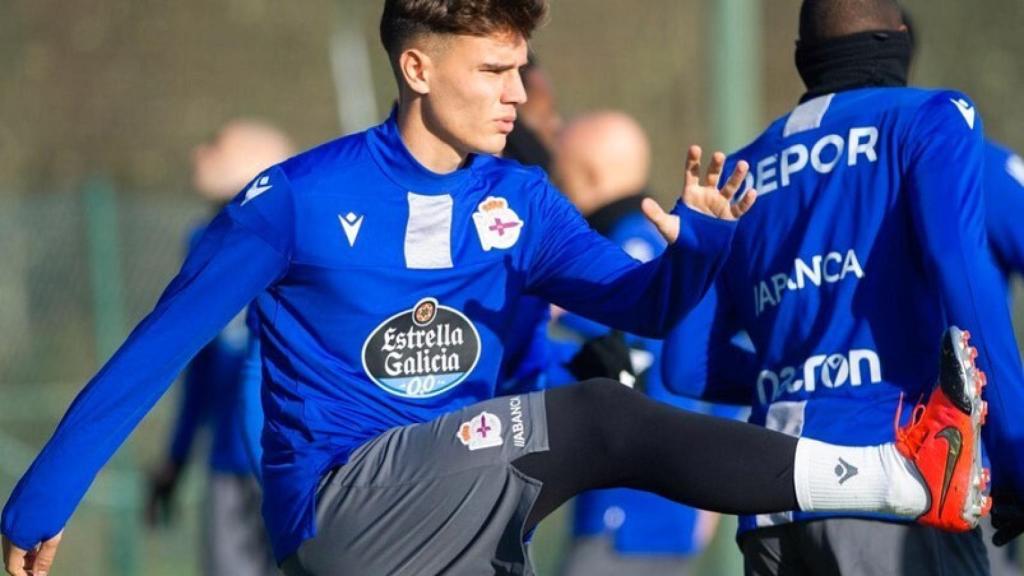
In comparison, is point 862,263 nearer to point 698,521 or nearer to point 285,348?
point 285,348

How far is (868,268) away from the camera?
4.38 metres

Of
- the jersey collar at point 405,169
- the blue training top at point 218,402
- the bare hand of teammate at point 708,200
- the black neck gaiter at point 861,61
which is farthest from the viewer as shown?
the blue training top at point 218,402

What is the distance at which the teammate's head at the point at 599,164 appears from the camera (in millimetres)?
6863

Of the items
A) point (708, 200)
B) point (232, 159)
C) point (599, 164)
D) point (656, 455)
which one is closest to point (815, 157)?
point (708, 200)

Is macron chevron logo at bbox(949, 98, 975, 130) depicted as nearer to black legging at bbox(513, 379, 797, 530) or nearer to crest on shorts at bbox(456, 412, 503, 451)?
black legging at bbox(513, 379, 797, 530)

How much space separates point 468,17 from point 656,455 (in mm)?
1106

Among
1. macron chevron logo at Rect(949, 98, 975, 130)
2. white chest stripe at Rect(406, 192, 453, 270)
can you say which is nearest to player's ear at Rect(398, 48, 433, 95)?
white chest stripe at Rect(406, 192, 453, 270)

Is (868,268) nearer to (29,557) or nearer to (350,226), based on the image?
(350,226)

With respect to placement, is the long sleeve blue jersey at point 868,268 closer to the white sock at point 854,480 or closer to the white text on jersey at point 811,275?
the white text on jersey at point 811,275

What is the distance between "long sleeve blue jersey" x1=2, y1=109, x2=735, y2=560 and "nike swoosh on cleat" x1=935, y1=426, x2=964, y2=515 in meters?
0.61

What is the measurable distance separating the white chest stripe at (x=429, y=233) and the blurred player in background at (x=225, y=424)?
11.0 feet

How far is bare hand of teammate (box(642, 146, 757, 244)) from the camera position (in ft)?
13.5

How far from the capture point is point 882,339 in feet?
14.2

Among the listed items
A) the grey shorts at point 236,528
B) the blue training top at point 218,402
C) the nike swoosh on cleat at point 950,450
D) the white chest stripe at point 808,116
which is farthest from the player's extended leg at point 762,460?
the grey shorts at point 236,528
